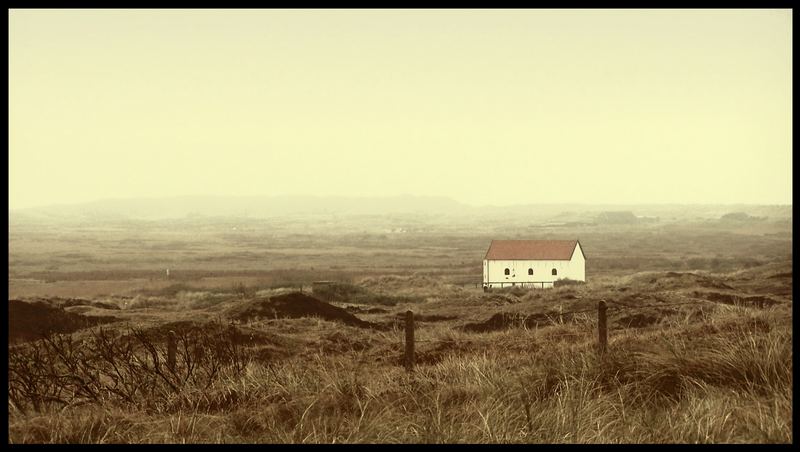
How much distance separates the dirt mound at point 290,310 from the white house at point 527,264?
29720 millimetres

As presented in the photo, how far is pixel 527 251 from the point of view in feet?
224

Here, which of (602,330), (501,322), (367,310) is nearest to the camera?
(602,330)

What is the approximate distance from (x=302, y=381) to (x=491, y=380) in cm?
206

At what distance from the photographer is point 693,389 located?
8703 millimetres

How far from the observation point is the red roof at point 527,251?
68.0 meters

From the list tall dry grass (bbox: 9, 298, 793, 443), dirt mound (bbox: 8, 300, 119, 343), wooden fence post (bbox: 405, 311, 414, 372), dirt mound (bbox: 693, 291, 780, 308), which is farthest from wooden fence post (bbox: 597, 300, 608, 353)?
dirt mound (bbox: 693, 291, 780, 308)

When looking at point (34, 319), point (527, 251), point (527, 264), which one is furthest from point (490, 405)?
point (527, 251)

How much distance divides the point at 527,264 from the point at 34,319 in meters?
38.8

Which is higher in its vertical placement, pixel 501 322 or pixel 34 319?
pixel 34 319

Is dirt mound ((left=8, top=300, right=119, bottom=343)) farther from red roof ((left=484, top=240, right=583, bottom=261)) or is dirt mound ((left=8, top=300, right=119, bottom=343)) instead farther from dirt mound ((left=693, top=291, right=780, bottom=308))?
red roof ((left=484, top=240, right=583, bottom=261))

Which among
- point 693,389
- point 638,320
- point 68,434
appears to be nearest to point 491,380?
point 693,389

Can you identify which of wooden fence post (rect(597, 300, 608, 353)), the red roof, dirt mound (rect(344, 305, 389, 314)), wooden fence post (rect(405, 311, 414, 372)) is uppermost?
wooden fence post (rect(597, 300, 608, 353))

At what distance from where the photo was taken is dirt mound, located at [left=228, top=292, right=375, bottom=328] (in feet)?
122

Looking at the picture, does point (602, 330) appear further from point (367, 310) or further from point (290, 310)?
point (367, 310)
